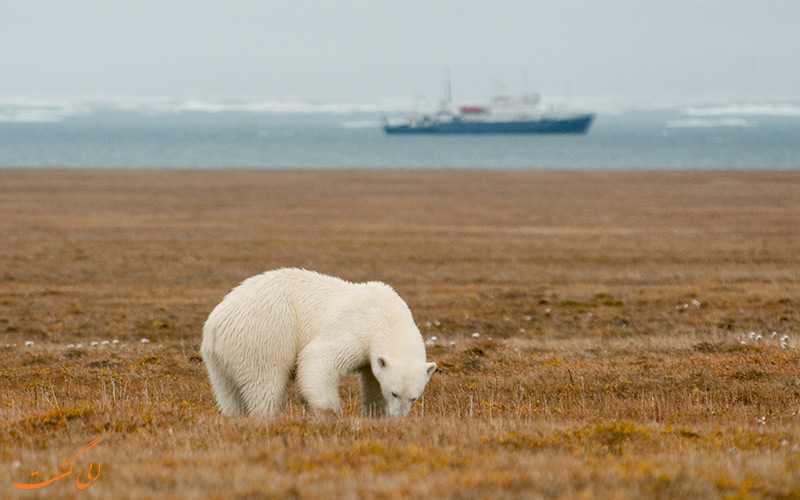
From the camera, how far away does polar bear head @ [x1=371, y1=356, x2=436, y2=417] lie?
27.3ft

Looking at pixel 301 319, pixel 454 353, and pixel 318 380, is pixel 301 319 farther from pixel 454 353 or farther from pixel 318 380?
pixel 454 353

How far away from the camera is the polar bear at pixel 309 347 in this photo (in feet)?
27.9

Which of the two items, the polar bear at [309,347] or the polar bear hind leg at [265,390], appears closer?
the polar bear at [309,347]

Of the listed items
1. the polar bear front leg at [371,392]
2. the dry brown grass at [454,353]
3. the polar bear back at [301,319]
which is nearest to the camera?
the dry brown grass at [454,353]

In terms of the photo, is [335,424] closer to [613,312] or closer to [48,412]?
[48,412]

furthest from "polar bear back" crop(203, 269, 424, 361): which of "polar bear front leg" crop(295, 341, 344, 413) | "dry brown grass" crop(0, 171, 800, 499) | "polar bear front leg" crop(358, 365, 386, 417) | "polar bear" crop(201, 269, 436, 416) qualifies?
"dry brown grass" crop(0, 171, 800, 499)

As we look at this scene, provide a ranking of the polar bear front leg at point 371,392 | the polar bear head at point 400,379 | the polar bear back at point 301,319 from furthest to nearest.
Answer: the polar bear front leg at point 371,392 → the polar bear back at point 301,319 → the polar bear head at point 400,379

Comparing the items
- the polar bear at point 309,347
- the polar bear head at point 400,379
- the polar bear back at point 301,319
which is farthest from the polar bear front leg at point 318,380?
the polar bear head at point 400,379

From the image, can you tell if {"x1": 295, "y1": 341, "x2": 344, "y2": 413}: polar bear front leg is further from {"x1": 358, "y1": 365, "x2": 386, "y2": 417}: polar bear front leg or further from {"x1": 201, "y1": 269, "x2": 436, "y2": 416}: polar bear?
{"x1": 358, "y1": 365, "x2": 386, "y2": 417}: polar bear front leg

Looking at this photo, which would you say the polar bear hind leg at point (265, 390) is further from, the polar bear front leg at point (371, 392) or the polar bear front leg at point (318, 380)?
the polar bear front leg at point (371, 392)

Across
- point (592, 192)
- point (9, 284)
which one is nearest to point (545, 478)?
point (9, 284)

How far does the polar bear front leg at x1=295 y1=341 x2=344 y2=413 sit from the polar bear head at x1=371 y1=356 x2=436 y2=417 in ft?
1.56

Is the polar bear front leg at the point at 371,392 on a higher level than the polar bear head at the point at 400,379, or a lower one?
lower

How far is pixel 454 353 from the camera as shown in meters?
13.2
